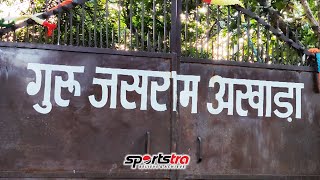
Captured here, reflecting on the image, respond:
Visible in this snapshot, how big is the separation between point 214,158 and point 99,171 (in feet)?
3.57

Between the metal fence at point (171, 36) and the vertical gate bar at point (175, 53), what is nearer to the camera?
the metal fence at point (171, 36)

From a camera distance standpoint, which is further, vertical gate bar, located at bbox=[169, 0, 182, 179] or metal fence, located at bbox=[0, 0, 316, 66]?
vertical gate bar, located at bbox=[169, 0, 182, 179]

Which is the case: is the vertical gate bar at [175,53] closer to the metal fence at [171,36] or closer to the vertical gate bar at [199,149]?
the metal fence at [171,36]

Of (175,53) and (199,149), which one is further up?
(175,53)

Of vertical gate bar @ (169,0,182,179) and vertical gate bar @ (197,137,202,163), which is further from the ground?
vertical gate bar @ (169,0,182,179)

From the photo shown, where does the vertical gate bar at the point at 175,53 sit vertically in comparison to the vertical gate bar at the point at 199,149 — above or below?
above

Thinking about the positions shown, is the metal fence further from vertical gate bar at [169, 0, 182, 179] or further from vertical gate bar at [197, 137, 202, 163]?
vertical gate bar at [197, 137, 202, 163]

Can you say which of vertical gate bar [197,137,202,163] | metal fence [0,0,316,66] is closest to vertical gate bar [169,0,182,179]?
metal fence [0,0,316,66]

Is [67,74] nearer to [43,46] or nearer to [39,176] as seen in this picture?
[43,46]

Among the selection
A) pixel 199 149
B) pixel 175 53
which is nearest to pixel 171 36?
pixel 175 53

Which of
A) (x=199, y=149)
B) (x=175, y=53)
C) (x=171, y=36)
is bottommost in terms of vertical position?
(x=199, y=149)

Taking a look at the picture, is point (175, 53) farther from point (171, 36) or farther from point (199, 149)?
point (199, 149)

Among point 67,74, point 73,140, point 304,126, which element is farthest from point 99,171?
point 304,126

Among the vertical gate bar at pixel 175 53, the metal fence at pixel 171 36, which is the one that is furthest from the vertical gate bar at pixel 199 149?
the metal fence at pixel 171 36
